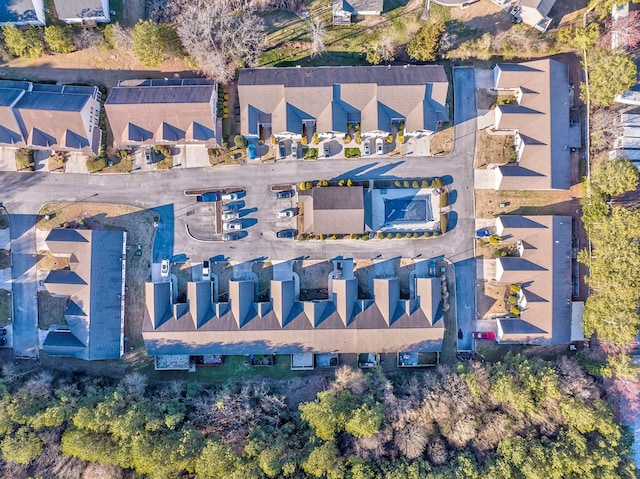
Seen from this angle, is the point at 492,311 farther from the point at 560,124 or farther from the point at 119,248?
the point at 119,248

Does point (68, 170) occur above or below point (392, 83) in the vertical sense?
below

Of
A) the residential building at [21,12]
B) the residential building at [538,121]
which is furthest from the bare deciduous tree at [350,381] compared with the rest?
the residential building at [21,12]

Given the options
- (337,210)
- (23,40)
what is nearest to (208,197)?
(337,210)

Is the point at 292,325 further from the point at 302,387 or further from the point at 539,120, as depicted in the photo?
the point at 539,120

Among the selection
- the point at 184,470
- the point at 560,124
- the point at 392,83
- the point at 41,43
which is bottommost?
the point at 184,470

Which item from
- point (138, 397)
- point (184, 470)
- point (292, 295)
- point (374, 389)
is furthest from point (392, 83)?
point (184, 470)

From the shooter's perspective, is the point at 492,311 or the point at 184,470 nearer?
the point at 184,470
